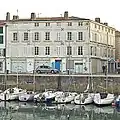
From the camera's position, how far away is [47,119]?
132ft

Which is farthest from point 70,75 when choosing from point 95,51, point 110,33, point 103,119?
point 110,33

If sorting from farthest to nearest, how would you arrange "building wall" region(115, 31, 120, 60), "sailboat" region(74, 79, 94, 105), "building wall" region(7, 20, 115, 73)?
"building wall" region(115, 31, 120, 60) → "building wall" region(7, 20, 115, 73) → "sailboat" region(74, 79, 94, 105)

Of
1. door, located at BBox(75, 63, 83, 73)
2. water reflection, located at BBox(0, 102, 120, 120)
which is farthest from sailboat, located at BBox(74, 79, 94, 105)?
door, located at BBox(75, 63, 83, 73)

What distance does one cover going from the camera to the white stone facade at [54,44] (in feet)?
222

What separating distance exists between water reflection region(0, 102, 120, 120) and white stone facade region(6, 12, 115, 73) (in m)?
18.8

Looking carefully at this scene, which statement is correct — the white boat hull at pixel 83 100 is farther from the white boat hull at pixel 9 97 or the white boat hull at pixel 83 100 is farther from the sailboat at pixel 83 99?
the white boat hull at pixel 9 97

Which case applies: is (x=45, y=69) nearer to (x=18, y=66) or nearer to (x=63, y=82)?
(x=18, y=66)

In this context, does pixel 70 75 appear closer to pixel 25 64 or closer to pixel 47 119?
pixel 25 64

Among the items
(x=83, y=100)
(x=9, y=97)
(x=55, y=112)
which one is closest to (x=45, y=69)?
(x=9, y=97)

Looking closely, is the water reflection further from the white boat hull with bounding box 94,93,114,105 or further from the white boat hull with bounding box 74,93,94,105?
the white boat hull with bounding box 94,93,114,105

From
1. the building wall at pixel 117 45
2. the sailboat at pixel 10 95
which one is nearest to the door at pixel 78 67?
the sailboat at pixel 10 95

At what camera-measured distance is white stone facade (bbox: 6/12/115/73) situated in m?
67.8

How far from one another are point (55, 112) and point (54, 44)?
25398 millimetres

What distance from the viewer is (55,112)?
145 feet
